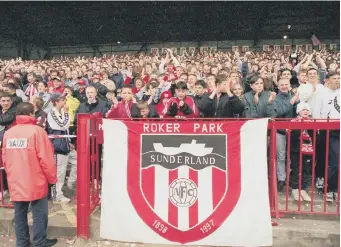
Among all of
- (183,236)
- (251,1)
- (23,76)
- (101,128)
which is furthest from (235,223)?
→ (251,1)

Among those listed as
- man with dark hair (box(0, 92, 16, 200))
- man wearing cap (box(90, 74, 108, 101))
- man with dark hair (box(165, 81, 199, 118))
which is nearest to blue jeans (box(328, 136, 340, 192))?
man with dark hair (box(165, 81, 199, 118))

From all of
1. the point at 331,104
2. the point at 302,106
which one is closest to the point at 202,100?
the point at 302,106

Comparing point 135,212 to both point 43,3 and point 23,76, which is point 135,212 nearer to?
point 23,76

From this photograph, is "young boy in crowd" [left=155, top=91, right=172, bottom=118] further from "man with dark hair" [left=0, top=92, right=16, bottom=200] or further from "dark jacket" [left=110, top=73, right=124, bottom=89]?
"dark jacket" [left=110, top=73, right=124, bottom=89]

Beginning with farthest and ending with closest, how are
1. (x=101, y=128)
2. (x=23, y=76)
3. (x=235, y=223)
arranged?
(x=23, y=76), (x=101, y=128), (x=235, y=223)

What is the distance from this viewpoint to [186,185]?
390 centimetres

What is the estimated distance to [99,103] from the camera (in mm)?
5895

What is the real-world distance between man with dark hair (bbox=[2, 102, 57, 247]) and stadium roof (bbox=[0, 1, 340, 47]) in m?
21.2

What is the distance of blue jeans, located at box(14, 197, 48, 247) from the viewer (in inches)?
157

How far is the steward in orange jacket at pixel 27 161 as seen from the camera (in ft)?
12.5

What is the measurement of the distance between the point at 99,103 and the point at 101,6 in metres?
20.8

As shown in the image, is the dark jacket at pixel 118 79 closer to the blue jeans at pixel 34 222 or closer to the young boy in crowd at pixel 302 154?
the young boy in crowd at pixel 302 154

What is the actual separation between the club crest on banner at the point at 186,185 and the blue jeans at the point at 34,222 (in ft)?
3.37

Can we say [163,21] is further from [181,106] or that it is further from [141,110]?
[181,106]
